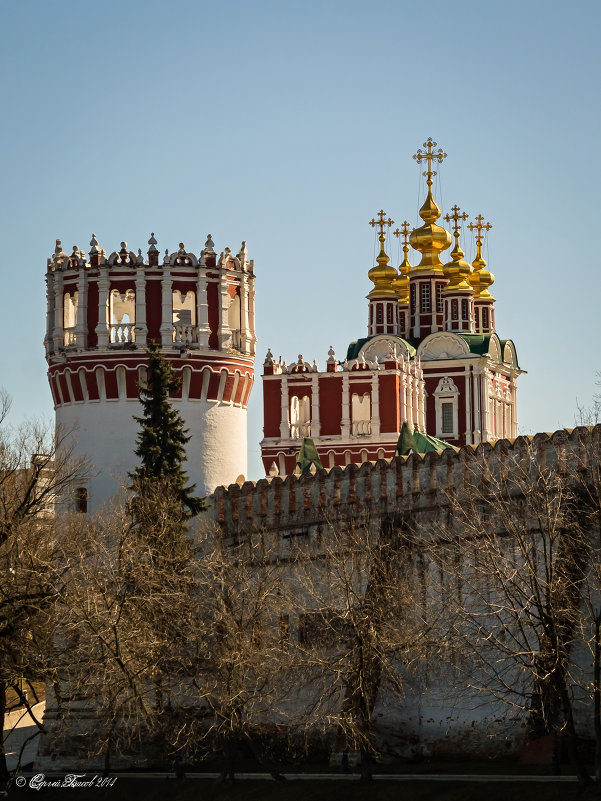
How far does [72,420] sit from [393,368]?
23.2 m

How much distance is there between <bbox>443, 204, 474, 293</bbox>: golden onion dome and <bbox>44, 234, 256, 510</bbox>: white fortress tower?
3844cm

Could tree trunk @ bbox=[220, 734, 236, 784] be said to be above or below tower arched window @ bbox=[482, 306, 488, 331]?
below

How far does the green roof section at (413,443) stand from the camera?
146 ft

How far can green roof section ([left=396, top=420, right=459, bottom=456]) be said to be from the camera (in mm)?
44469

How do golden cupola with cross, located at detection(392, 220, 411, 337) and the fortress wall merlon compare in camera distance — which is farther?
golden cupola with cross, located at detection(392, 220, 411, 337)

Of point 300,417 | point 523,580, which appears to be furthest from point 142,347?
point 300,417

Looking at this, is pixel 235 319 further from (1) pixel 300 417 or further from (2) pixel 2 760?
(1) pixel 300 417

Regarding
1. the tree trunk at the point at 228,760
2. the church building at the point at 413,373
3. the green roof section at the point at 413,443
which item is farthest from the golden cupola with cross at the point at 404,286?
the tree trunk at the point at 228,760

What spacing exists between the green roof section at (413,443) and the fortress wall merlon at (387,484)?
3.39 metres

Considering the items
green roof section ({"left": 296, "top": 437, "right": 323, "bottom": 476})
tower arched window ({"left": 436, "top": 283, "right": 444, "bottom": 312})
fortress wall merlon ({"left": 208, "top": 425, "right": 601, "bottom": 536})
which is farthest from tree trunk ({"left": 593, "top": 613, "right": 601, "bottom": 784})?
tower arched window ({"left": 436, "top": 283, "right": 444, "bottom": 312})

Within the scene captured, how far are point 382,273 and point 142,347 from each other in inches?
1614

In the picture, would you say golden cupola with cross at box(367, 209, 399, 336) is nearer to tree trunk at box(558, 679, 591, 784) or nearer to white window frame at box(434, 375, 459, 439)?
white window frame at box(434, 375, 459, 439)

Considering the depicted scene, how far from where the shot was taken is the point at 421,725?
33.0 m

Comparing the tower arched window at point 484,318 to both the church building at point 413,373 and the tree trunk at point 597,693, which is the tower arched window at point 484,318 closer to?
the church building at point 413,373
